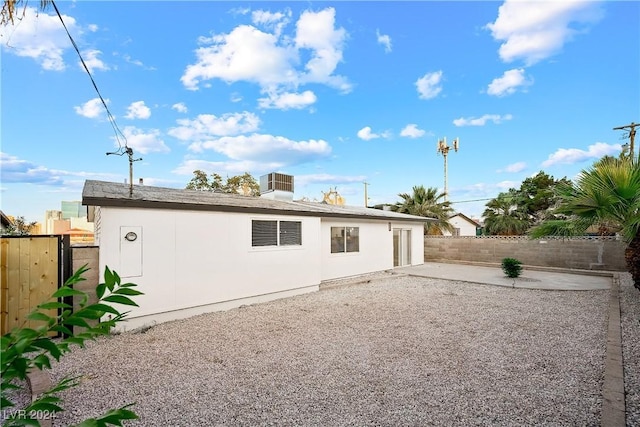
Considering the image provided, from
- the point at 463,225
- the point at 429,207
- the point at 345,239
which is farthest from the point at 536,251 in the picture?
the point at 463,225

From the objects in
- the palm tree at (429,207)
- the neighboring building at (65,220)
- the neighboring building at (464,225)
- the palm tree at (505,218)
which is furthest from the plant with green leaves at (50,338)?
the neighboring building at (464,225)

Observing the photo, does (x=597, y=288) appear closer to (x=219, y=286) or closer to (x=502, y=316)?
(x=502, y=316)

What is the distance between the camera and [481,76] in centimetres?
1352

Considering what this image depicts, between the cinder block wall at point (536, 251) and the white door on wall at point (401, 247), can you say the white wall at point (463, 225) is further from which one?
the white door on wall at point (401, 247)

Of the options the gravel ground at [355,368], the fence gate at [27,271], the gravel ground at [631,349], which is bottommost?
the gravel ground at [355,368]

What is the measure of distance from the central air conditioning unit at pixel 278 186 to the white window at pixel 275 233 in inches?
155

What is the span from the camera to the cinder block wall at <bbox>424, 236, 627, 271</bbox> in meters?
13.1

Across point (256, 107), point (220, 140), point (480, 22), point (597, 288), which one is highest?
point (480, 22)

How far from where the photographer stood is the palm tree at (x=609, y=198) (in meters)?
6.16

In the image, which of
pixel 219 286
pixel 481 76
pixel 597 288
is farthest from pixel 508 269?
pixel 219 286

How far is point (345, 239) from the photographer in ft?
38.8

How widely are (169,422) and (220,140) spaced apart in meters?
13.9

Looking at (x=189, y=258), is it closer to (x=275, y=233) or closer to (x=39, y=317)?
(x=275, y=233)

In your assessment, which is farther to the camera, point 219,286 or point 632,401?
point 219,286
